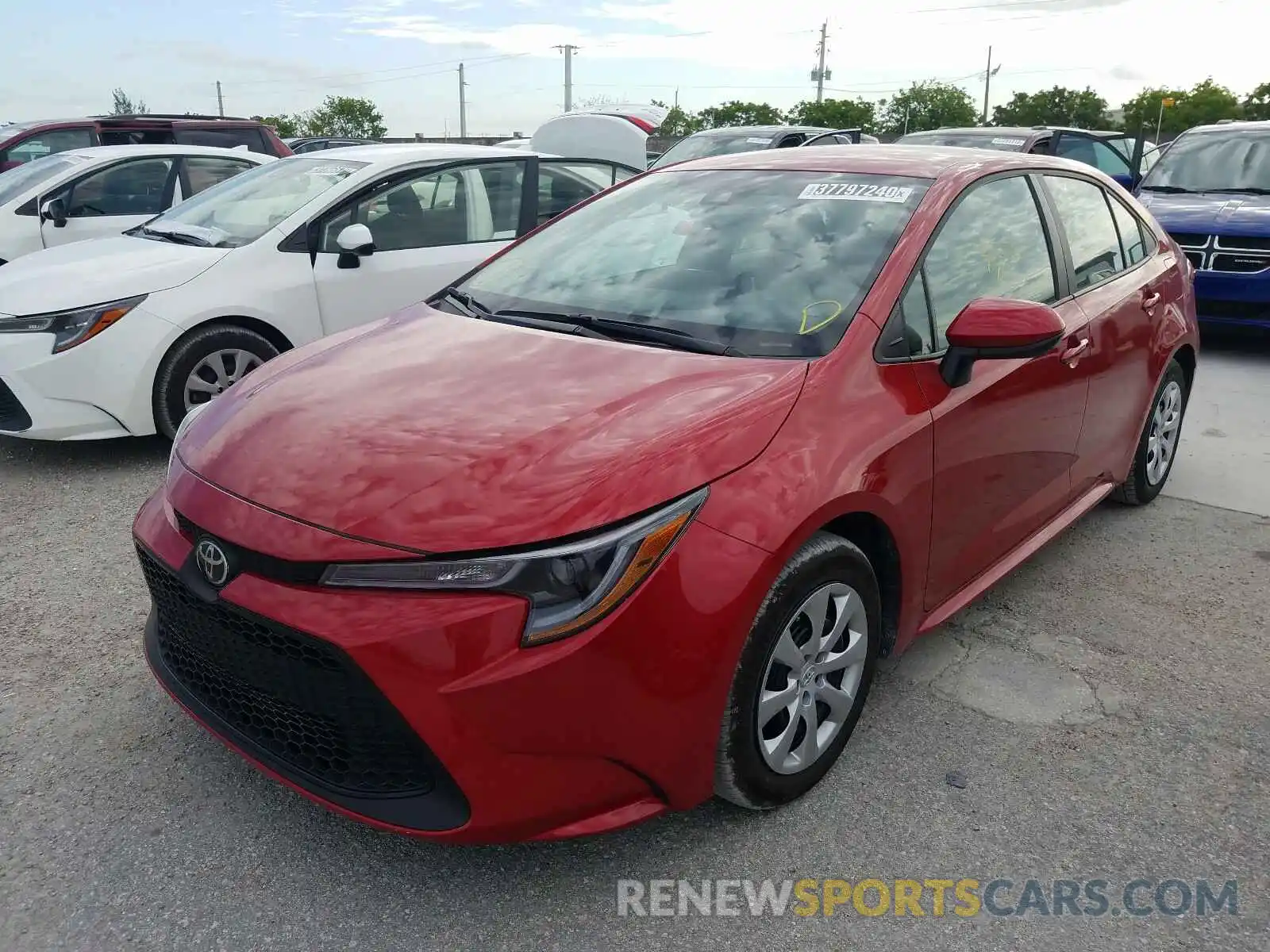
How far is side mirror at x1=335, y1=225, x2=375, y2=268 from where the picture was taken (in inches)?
203

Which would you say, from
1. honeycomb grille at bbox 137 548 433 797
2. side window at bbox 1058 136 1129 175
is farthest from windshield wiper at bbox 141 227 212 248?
side window at bbox 1058 136 1129 175

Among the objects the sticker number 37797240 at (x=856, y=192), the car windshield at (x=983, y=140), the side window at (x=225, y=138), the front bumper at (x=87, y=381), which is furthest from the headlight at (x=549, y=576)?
the side window at (x=225, y=138)

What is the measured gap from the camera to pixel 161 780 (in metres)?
2.60

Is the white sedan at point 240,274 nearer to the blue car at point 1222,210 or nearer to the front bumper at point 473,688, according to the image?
the front bumper at point 473,688

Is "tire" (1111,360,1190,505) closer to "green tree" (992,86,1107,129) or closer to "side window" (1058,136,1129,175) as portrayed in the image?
"side window" (1058,136,1129,175)

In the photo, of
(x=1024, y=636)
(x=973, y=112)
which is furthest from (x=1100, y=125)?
(x=1024, y=636)

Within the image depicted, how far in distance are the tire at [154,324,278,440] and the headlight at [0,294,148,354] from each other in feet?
1.08

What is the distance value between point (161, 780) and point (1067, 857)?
2.23 meters

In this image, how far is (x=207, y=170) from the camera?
8211 millimetres

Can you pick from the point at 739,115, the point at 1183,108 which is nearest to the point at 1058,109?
the point at 1183,108

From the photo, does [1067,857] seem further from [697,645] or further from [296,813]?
[296,813]

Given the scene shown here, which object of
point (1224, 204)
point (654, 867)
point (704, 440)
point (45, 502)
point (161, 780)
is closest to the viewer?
point (704, 440)

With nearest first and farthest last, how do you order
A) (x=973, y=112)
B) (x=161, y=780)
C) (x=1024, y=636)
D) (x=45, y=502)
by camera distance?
(x=161, y=780) < (x=1024, y=636) < (x=45, y=502) < (x=973, y=112)

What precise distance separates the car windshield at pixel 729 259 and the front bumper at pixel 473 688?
2.79ft
